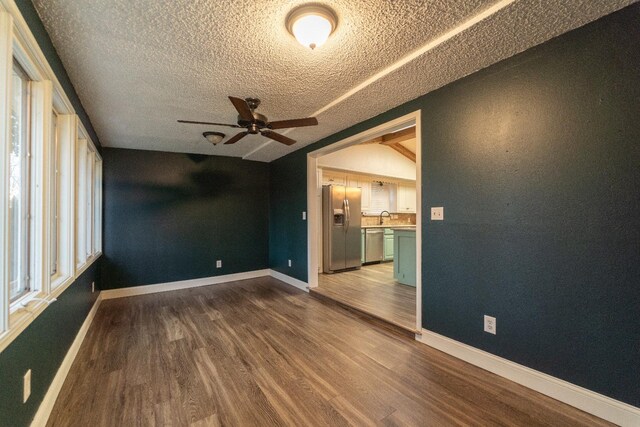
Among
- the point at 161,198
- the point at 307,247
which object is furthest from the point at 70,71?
the point at 307,247

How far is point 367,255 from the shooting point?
5.95 metres

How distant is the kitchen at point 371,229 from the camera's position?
372 cm

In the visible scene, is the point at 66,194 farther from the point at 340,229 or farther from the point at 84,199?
the point at 340,229

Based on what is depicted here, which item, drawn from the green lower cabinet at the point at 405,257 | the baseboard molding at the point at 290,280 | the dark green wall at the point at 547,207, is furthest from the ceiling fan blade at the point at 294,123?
the baseboard molding at the point at 290,280

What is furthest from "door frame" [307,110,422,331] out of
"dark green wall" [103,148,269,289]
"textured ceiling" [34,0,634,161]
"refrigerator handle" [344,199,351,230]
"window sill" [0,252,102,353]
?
"window sill" [0,252,102,353]

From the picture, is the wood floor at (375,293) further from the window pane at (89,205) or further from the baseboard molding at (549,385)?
the window pane at (89,205)

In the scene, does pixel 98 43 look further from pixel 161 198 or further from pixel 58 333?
pixel 161 198

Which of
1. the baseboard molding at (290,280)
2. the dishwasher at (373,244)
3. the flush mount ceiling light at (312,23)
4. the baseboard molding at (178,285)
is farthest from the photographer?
the dishwasher at (373,244)

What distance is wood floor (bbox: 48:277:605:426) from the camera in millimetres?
1589

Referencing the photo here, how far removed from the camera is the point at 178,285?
4520 millimetres

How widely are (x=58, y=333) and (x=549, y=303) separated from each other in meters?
3.43

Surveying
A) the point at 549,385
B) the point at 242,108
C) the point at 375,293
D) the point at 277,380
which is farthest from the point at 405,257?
the point at 242,108

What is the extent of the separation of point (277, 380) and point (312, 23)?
2.38 m

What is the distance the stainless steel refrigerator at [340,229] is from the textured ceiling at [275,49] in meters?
2.66
